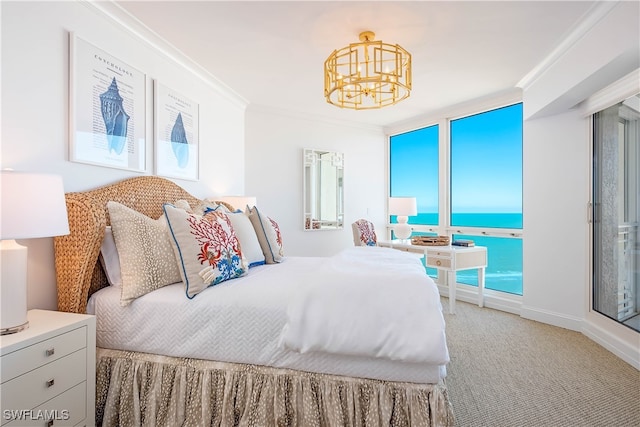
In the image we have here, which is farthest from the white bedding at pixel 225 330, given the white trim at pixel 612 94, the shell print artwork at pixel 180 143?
the white trim at pixel 612 94

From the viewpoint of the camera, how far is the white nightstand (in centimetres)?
132

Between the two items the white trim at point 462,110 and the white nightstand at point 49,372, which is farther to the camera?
the white trim at point 462,110

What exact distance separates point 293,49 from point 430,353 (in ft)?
8.24

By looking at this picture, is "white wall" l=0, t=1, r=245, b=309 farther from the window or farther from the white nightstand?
the window

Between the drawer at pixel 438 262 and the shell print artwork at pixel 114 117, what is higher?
the shell print artwork at pixel 114 117

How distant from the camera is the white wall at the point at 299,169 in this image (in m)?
4.48

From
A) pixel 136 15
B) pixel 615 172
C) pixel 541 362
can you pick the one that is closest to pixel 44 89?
pixel 136 15

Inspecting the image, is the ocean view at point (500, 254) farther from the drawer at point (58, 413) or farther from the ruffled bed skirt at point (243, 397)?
the drawer at point (58, 413)

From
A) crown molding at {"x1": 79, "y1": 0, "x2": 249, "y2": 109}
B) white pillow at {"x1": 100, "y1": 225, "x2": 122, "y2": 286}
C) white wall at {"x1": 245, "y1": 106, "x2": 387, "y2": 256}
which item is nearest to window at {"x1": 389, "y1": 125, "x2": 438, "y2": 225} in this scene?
white wall at {"x1": 245, "y1": 106, "x2": 387, "y2": 256}

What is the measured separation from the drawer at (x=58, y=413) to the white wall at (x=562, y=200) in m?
3.51

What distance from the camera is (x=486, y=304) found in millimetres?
4113

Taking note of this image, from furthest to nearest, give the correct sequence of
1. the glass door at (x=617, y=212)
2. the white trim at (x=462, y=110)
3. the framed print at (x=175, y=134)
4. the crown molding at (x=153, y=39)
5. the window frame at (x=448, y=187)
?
the window frame at (x=448, y=187) → the white trim at (x=462, y=110) → the framed print at (x=175, y=134) → the glass door at (x=617, y=212) → the crown molding at (x=153, y=39)

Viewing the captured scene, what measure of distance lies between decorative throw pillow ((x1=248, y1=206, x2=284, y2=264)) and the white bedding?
85cm

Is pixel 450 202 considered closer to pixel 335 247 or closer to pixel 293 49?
pixel 335 247
